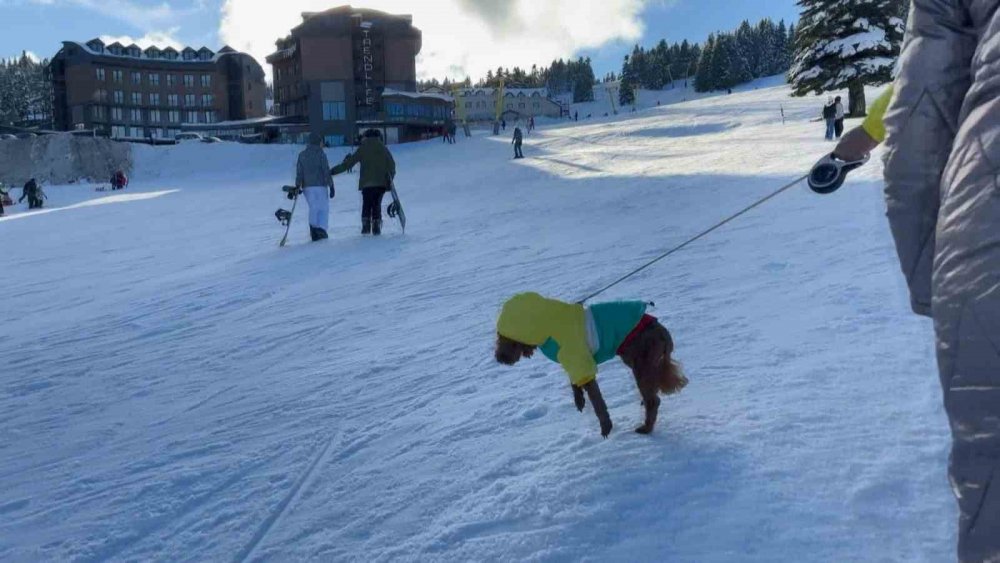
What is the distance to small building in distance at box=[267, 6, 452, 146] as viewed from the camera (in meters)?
71.2

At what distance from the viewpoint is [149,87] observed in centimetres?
9362

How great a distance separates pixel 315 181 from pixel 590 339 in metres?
9.79

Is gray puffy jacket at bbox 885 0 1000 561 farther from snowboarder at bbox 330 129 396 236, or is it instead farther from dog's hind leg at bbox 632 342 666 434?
snowboarder at bbox 330 129 396 236

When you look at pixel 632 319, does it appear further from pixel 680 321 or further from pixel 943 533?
pixel 680 321

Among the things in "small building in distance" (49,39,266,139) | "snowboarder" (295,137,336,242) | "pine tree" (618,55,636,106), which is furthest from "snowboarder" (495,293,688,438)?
"pine tree" (618,55,636,106)

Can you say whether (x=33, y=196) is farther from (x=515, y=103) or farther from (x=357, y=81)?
(x=515, y=103)

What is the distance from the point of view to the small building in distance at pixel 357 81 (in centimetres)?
7125

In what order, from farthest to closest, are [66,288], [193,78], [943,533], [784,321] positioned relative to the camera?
[193,78]
[66,288]
[784,321]
[943,533]

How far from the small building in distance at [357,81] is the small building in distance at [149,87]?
23.2 metres

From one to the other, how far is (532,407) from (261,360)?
2.69 metres

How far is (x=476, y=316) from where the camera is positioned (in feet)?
22.8

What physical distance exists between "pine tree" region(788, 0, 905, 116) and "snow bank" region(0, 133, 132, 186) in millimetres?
45591

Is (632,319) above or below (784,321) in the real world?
above

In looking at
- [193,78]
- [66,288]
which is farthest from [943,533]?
[193,78]
